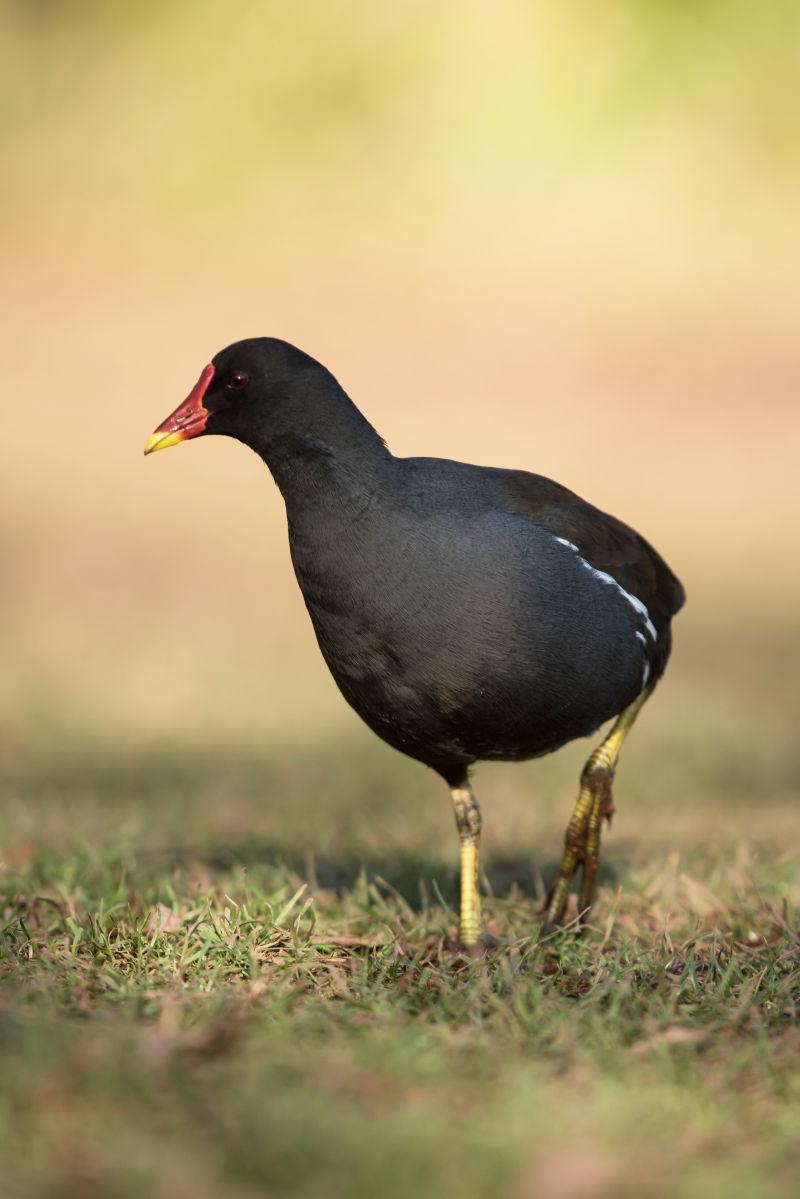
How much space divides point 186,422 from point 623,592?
4.03ft

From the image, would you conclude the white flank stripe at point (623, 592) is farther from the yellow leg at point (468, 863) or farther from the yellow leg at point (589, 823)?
the yellow leg at point (468, 863)

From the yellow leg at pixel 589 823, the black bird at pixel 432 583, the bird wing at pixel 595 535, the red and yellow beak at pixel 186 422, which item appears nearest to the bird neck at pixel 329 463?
the black bird at pixel 432 583

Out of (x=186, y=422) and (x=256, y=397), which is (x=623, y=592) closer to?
(x=256, y=397)

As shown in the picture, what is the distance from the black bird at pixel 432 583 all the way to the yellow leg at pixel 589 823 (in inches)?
1.5

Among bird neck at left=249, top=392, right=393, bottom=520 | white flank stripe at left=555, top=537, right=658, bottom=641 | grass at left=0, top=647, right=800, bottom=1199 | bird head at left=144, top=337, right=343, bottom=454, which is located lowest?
grass at left=0, top=647, right=800, bottom=1199

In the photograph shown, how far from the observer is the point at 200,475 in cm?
1627

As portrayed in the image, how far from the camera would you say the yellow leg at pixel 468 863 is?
412 centimetres

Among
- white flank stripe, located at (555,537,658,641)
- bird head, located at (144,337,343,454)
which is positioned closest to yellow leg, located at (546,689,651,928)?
white flank stripe, located at (555,537,658,641)

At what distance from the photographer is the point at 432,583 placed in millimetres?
3871

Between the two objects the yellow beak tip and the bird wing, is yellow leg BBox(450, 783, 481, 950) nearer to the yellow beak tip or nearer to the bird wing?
the bird wing

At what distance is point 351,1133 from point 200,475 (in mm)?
14106

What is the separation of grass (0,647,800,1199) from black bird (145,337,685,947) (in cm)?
47

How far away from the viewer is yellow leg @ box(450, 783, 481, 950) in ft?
13.5

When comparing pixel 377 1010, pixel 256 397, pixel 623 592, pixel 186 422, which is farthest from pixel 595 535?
pixel 377 1010
